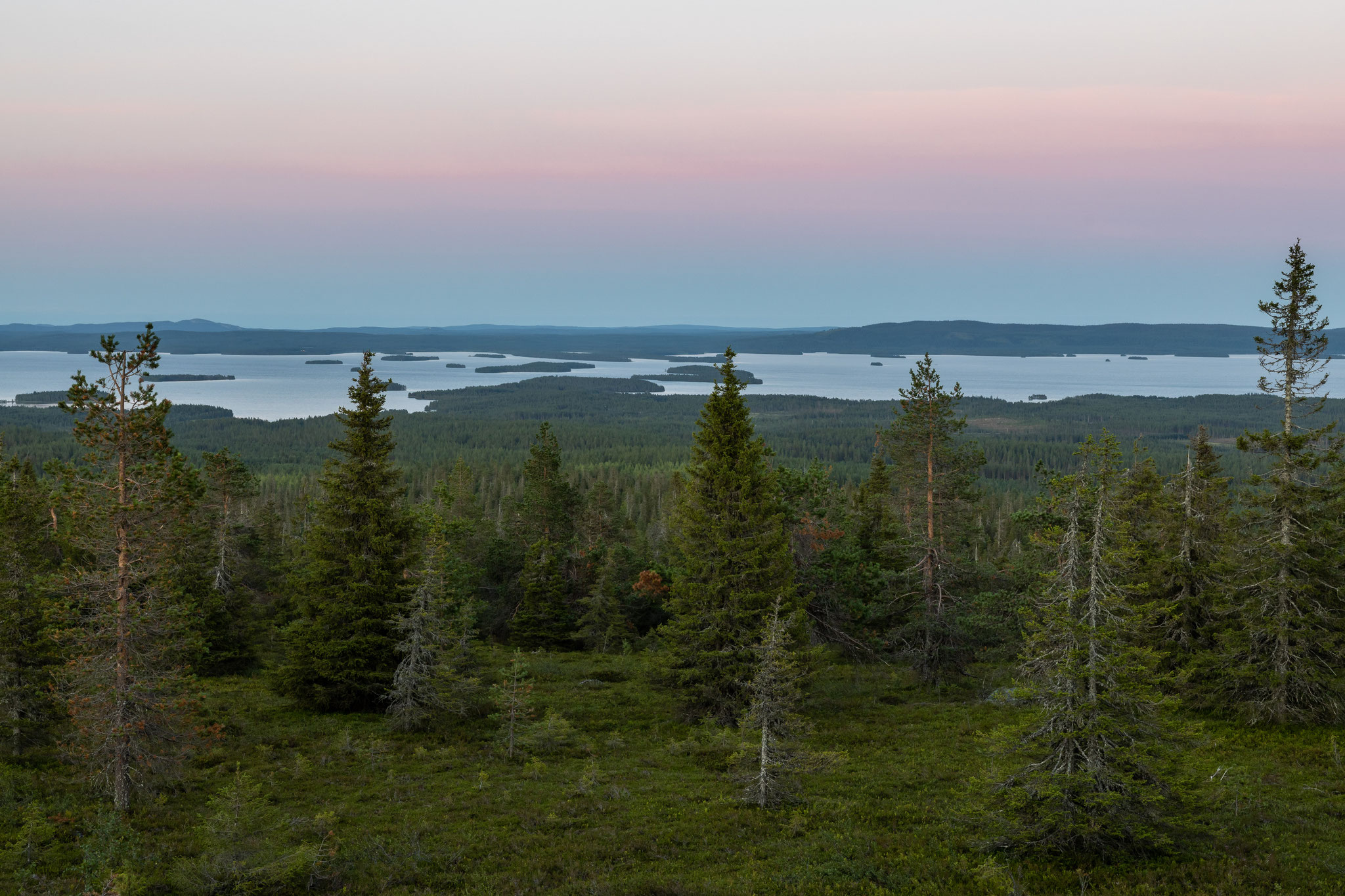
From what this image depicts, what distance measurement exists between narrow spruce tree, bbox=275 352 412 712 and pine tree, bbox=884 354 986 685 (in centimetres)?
2109

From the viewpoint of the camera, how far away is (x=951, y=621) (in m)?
36.7

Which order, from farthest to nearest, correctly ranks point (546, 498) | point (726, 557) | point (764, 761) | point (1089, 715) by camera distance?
point (546, 498), point (726, 557), point (764, 761), point (1089, 715)

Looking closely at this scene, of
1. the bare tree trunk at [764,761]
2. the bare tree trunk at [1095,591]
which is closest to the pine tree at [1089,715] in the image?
the bare tree trunk at [1095,591]

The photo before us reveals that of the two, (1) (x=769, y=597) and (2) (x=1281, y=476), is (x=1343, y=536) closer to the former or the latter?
(2) (x=1281, y=476)

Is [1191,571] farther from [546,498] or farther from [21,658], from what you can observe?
[21,658]

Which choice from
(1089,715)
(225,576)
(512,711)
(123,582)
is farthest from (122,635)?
(225,576)

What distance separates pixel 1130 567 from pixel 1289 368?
58.1 feet

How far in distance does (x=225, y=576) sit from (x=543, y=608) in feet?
57.6

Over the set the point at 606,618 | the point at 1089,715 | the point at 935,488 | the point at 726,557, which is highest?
the point at 935,488

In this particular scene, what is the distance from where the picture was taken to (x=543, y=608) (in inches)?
2018

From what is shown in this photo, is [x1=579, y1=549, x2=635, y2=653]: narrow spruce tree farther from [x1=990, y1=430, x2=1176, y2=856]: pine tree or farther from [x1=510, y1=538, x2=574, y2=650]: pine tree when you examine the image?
[x1=990, y1=430, x2=1176, y2=856]: pine tree

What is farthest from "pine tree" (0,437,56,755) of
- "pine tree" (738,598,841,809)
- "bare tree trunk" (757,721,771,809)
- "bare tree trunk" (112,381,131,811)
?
"bare tree trunk" (757,721,771,809)

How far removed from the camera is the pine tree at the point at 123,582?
18.9m

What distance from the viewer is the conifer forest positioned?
16.0 meters
